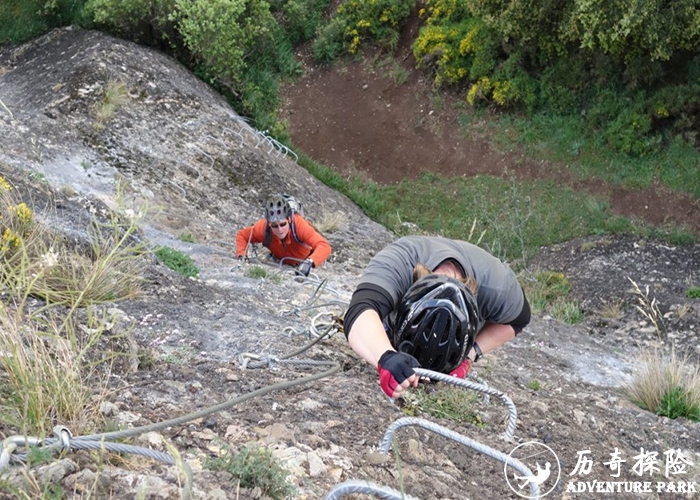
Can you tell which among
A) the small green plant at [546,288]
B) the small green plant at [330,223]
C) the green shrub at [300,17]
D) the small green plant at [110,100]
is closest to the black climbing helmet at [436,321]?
the small green plant at [546,288]


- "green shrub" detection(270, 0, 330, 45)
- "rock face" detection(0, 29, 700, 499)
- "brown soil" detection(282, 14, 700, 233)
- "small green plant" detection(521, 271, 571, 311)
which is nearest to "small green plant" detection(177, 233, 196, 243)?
"rock face" detection(0, 29, 700, 499)

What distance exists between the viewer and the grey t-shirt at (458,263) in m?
4.28

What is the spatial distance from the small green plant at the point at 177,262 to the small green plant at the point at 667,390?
4.27 m

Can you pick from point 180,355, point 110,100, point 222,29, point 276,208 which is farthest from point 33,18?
point 180,355

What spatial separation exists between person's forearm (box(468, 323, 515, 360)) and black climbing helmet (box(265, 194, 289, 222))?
4259 mm

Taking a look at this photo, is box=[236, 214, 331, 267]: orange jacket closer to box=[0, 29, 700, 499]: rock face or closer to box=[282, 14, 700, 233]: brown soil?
Answer: box=[0, 29, 700, 499]: rock face

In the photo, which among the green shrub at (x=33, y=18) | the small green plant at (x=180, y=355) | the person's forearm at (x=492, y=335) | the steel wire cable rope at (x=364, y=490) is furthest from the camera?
the green shrub at (x=33, y=18)

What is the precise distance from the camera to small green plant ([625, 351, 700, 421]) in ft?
22.3

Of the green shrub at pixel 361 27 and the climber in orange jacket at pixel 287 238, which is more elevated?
the green shrub at pixel 361 27

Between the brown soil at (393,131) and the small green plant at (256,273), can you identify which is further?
the brown soil at (393,131)

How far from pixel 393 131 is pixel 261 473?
647 inches

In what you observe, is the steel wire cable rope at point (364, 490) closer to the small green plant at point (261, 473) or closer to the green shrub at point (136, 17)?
the small green plant at point (261, 473)

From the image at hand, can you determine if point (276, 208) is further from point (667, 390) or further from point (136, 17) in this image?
point (136, 17)

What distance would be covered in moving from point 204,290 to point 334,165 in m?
11.3
